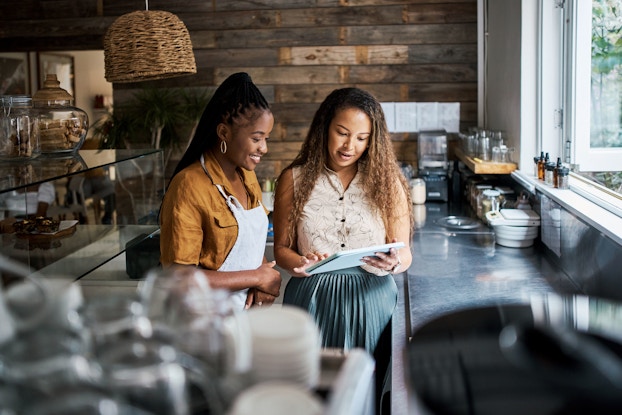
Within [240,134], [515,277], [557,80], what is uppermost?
[557,80]

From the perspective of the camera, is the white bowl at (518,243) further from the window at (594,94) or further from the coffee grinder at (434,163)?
the coffee grinder at (434,163)

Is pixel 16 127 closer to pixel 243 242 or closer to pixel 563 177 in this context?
pixel 243 242

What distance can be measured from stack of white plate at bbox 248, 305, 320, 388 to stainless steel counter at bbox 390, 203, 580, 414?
3.10ft

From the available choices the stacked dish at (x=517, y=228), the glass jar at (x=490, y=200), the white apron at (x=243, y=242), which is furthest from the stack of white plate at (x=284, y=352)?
the glass jar at (x=490, y=200)

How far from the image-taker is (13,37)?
218 inches

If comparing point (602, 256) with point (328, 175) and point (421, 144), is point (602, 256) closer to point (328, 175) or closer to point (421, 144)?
point (328, 175)

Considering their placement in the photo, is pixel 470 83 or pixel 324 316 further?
pixel 470 83

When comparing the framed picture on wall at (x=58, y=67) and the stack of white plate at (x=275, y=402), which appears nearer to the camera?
the stack of white plate at (x=275, y=402)

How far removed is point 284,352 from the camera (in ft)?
2.78

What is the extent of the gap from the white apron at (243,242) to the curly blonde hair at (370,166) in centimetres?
22

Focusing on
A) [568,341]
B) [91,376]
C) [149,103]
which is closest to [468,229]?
[149,103]

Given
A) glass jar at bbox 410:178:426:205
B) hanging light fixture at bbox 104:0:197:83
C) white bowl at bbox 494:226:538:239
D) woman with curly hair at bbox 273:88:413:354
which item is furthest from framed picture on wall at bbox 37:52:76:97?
woman with curly hair at bbox 273:88:413:354

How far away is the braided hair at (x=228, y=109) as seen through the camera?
82.1 inches

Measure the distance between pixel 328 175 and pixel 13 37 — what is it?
165 inches
